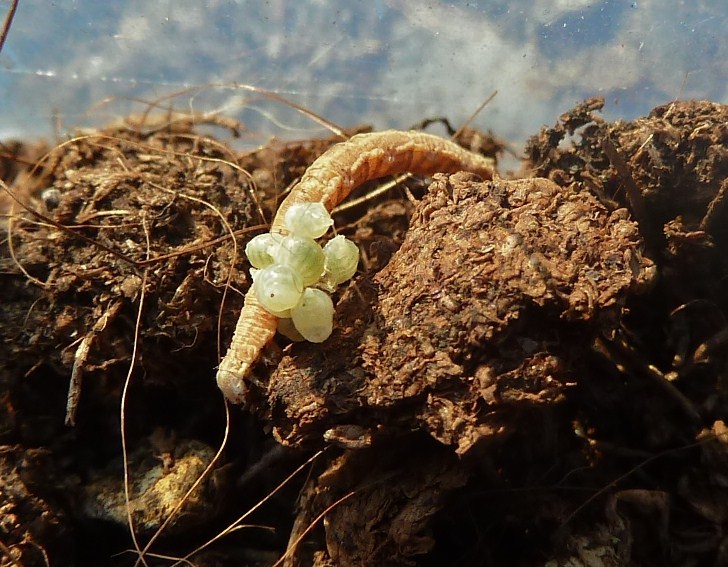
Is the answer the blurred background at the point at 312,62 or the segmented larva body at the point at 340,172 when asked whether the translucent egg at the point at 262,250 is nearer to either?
the segmented larva body at the point at 340,172

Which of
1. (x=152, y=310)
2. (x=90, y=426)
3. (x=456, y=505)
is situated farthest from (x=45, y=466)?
(x=456, y=505)

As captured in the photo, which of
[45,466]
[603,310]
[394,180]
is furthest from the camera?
[394,180]

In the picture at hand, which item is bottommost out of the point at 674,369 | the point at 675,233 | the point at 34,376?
the point at 34,376

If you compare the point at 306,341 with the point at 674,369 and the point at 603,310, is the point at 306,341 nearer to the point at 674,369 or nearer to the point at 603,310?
the point at 603,310

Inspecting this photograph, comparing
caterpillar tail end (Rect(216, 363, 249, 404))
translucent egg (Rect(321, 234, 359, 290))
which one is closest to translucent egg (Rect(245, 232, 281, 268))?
translucent egg (Rect(321, 234, 359, 290))

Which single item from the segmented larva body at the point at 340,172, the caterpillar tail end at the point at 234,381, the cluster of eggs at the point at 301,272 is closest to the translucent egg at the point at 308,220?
the cluster of eggs at the point at 301,272

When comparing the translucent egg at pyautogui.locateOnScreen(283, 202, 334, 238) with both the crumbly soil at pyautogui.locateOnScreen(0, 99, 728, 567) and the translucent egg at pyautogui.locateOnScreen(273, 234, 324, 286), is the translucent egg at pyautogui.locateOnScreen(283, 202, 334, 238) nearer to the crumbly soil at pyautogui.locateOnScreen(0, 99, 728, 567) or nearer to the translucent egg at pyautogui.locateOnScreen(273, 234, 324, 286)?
the translucent egg at pyautogui.locateOnScreen(273, 234, 324, 286)

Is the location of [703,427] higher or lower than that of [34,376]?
higher
